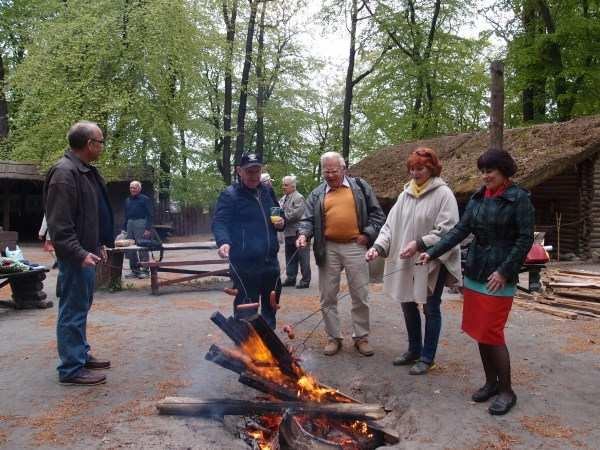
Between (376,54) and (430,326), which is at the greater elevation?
(376,54)

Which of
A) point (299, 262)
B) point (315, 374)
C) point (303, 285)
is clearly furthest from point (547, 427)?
point (299, 262)

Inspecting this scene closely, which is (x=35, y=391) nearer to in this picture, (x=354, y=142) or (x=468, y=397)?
(x=468, y=397)

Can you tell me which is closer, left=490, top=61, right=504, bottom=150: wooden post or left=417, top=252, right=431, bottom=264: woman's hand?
left=417, top=252, right=431, bottom=264: woman's hand

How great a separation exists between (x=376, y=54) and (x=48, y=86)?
1513 centimetres

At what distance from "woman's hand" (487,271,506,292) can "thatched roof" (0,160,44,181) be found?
20.4 metres

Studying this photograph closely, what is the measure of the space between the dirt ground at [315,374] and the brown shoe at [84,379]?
80 millimetres

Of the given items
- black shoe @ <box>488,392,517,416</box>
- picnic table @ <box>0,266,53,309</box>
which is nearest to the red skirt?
black shoe @ <box>488,392,517,416</box>

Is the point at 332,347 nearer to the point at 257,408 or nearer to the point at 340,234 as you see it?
the point at 340,234

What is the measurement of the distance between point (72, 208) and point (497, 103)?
7.67 meters

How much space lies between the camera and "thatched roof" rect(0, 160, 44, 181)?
801 inches

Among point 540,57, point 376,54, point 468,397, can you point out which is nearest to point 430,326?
point 468,397

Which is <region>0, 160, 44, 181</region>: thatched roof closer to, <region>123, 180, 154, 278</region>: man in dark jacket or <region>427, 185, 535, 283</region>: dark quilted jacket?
<region>123, 180, 154, 278</region>: man in dark jacket

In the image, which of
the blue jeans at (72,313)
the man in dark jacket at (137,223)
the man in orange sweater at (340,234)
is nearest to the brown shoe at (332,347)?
the man in orange sweater at (340,234)

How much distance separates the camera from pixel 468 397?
4.26 m
